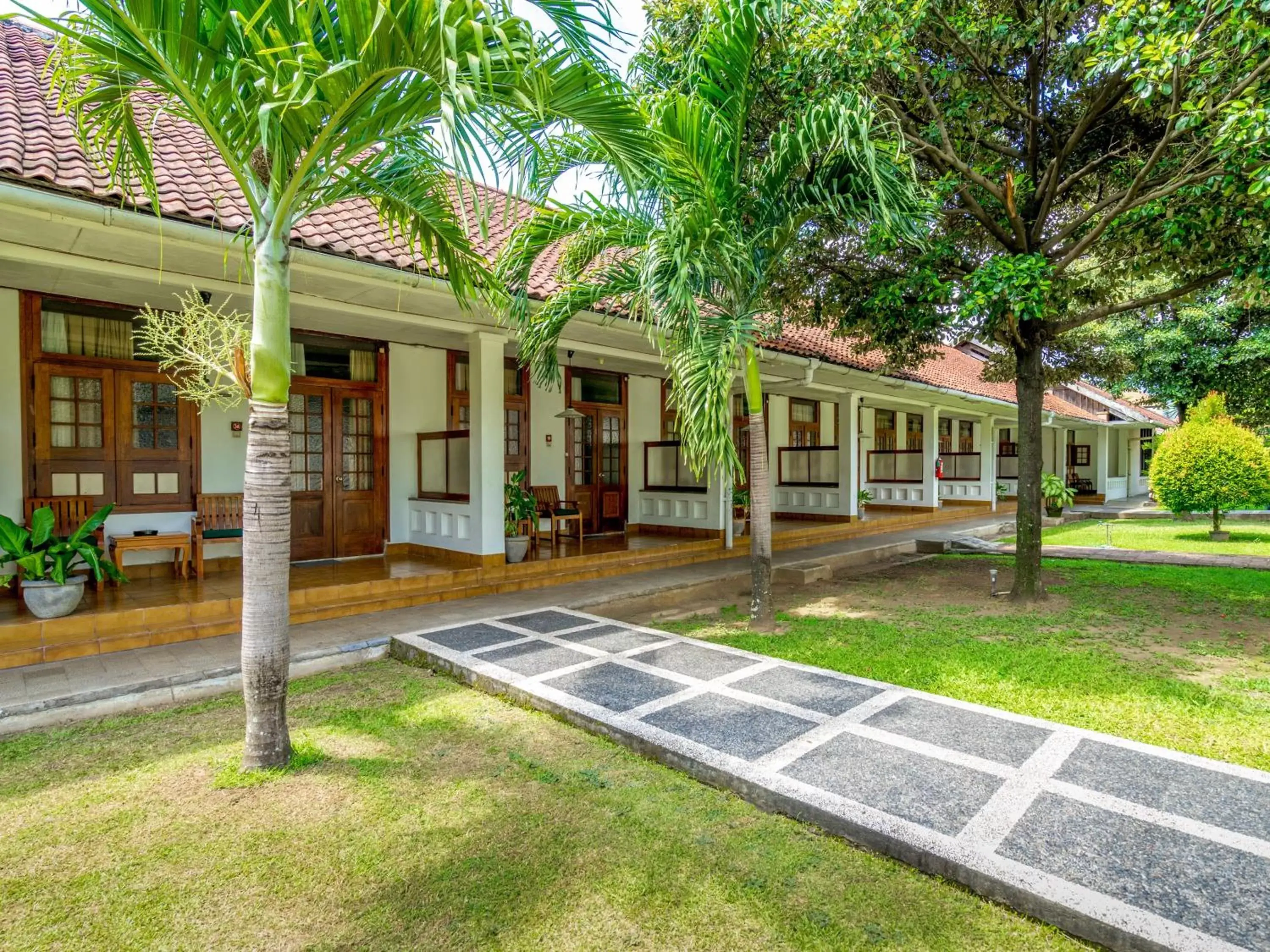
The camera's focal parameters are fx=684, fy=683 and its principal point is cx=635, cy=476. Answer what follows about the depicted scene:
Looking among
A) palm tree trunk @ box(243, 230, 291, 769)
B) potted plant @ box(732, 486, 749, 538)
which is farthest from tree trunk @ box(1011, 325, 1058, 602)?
palm tree trunk @ box(243, 230, 291, 769)

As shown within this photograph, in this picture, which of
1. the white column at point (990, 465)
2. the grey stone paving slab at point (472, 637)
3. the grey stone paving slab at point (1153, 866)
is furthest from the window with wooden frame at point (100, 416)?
the white column at point (990, 465)

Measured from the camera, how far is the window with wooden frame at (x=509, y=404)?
902 cm

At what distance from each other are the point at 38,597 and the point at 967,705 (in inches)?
239

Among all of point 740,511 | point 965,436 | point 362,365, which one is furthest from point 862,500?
point 362,365

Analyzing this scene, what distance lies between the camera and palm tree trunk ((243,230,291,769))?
3.02 m

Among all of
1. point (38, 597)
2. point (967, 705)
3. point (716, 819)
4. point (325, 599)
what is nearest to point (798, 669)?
point (967, 705)

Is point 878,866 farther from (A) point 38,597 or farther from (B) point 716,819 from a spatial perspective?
(A) point 38,597

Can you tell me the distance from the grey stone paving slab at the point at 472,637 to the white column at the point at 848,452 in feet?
29.1

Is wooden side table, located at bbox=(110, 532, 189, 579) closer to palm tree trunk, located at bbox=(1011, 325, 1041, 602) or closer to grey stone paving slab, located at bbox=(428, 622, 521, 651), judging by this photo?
grey stone paving slab, located at bbox=(428, 622, 521, 651)

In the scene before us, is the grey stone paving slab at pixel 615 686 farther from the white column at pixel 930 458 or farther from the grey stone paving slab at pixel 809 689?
the white column at pixel 930 458

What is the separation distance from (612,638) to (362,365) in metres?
5.02

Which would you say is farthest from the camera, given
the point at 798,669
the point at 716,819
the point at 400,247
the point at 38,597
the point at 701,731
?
the point at 400,247

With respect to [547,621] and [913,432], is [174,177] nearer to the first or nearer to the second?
[547,621]

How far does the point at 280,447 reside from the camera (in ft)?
10.1
